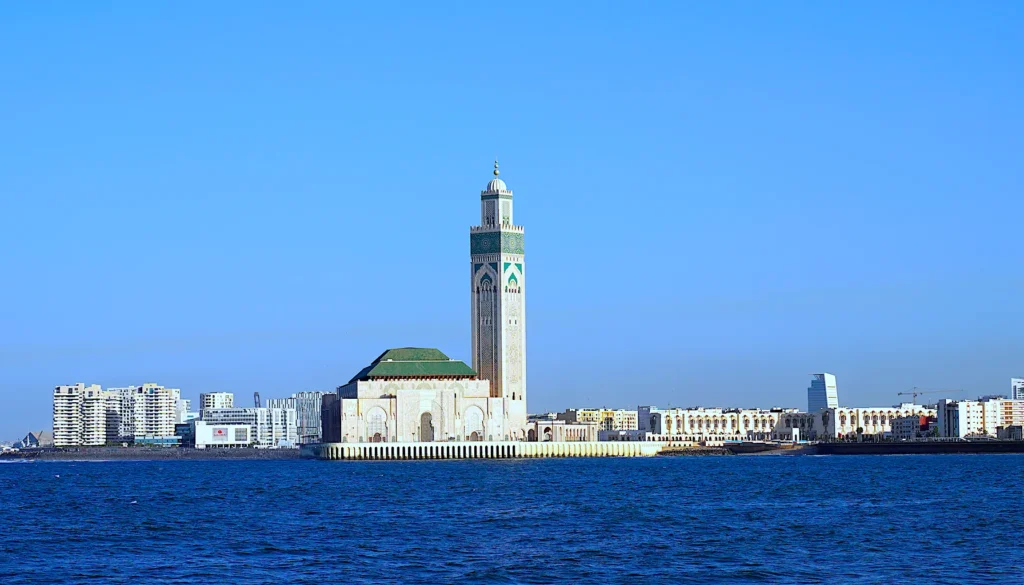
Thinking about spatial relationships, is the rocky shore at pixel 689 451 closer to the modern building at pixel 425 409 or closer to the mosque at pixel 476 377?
the mosque at pixel 476 377

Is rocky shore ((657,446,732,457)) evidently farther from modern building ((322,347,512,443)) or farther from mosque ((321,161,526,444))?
modern building ((322,347,512,443))

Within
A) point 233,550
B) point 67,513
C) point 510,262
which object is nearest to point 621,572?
point 233,550

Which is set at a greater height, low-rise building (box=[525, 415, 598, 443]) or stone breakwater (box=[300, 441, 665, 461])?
low-rise building (box=[525, 415, 598, 443])

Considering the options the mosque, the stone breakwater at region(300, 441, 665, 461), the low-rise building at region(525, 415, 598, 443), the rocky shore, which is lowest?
the rocky shore

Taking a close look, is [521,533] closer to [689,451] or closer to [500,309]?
[500,309]

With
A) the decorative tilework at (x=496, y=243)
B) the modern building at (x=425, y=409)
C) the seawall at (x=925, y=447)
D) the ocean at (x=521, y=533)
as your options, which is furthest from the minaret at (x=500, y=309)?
the ocean at (x=521, y=533)

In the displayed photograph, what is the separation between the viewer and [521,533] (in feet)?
158

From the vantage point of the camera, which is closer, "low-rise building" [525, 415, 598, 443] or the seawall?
"low-rise building" [525, 415, 598, 443]

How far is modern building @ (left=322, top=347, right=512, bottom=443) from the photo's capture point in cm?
14138

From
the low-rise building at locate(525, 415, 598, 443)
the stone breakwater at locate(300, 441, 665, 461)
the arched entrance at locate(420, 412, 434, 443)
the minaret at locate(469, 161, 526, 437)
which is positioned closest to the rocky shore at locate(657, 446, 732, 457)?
the low-rise building at locate(525, 415, 598, 443)

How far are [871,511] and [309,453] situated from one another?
110228mm

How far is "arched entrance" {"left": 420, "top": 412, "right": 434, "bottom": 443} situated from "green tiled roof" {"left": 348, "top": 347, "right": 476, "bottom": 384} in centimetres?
366

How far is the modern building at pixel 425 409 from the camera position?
5566 inches

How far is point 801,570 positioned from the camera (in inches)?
1506
